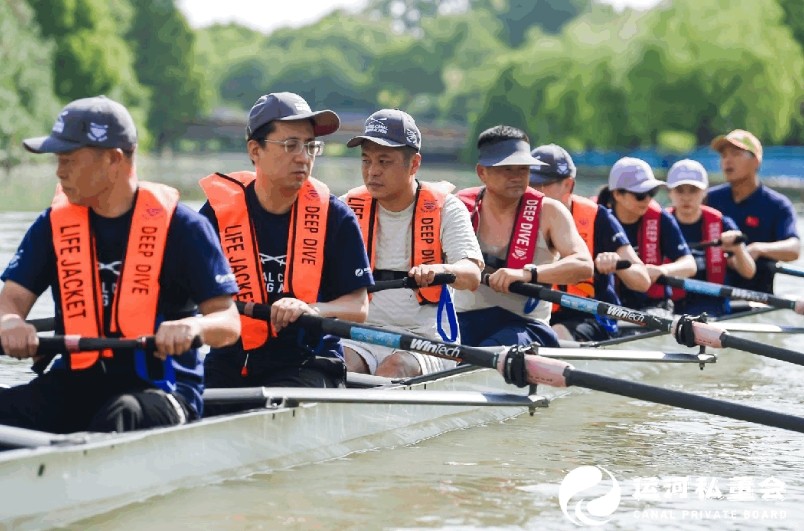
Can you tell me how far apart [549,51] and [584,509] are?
75703mm

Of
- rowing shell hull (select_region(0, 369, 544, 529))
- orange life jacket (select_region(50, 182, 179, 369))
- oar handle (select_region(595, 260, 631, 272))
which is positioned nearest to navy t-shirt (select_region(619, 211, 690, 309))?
oar handle (select_region(595, 260, 631, 272))

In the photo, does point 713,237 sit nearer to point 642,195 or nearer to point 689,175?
point 689,175

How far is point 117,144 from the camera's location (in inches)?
238

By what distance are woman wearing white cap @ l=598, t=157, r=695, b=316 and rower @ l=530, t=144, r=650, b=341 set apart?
3.01 ft

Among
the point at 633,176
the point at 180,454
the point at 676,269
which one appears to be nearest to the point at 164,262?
the point at 180,454

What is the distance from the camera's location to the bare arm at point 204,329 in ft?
19.7

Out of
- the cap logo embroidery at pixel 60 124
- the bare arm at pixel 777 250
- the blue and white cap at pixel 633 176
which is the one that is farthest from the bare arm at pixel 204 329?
the bare arm at pixel 777 250

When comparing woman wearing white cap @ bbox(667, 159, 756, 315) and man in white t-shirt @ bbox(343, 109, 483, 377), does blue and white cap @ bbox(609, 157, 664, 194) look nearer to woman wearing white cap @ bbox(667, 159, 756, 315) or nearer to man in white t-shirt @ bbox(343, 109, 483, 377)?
woman wearing white cap @ bbox(667, 159, 756, 315)

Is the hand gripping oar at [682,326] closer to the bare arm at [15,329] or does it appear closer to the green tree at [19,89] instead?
the bare arm at [15,329]

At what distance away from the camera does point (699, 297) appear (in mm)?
14062

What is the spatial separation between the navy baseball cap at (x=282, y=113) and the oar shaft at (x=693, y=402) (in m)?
1.86

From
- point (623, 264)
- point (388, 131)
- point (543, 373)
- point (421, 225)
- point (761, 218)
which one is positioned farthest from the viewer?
point (761, 218)

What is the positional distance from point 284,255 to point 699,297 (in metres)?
7.31

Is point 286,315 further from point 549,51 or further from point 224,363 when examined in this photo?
point 549,51
